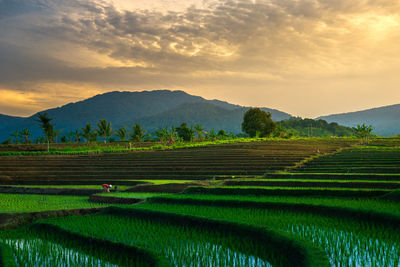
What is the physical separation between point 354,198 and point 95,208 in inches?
382

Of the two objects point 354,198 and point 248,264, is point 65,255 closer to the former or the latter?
point 248,264

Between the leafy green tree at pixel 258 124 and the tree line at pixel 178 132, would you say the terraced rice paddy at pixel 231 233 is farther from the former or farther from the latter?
the leafy green tree at pixel 258 124

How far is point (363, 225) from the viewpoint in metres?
9.32

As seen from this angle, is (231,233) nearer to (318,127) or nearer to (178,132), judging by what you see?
(178,132)

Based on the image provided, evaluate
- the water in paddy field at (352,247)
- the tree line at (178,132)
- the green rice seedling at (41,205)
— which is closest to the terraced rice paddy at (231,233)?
the water in paddy field at (352,247)

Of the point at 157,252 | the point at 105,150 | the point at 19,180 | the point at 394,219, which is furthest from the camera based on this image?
the point at 105,150

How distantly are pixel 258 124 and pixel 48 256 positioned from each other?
9649 cm

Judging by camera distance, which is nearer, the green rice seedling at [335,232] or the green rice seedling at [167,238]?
the green rice seedling at [335,232]

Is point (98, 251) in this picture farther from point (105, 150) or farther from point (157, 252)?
point (105, 150)

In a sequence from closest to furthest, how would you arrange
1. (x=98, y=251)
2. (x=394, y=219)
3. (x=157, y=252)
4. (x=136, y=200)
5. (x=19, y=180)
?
(x=157, y=252) → (x=98, y=251) → (x=394, y=219) → (x=136, y=200) → (x=19, y=180)

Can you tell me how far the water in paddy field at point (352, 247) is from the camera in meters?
6.56

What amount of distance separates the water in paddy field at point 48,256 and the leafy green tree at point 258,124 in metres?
→ 94.5

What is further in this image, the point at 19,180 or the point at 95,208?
the point at 19,180

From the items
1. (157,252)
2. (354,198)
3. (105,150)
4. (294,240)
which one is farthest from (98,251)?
(105,150)
